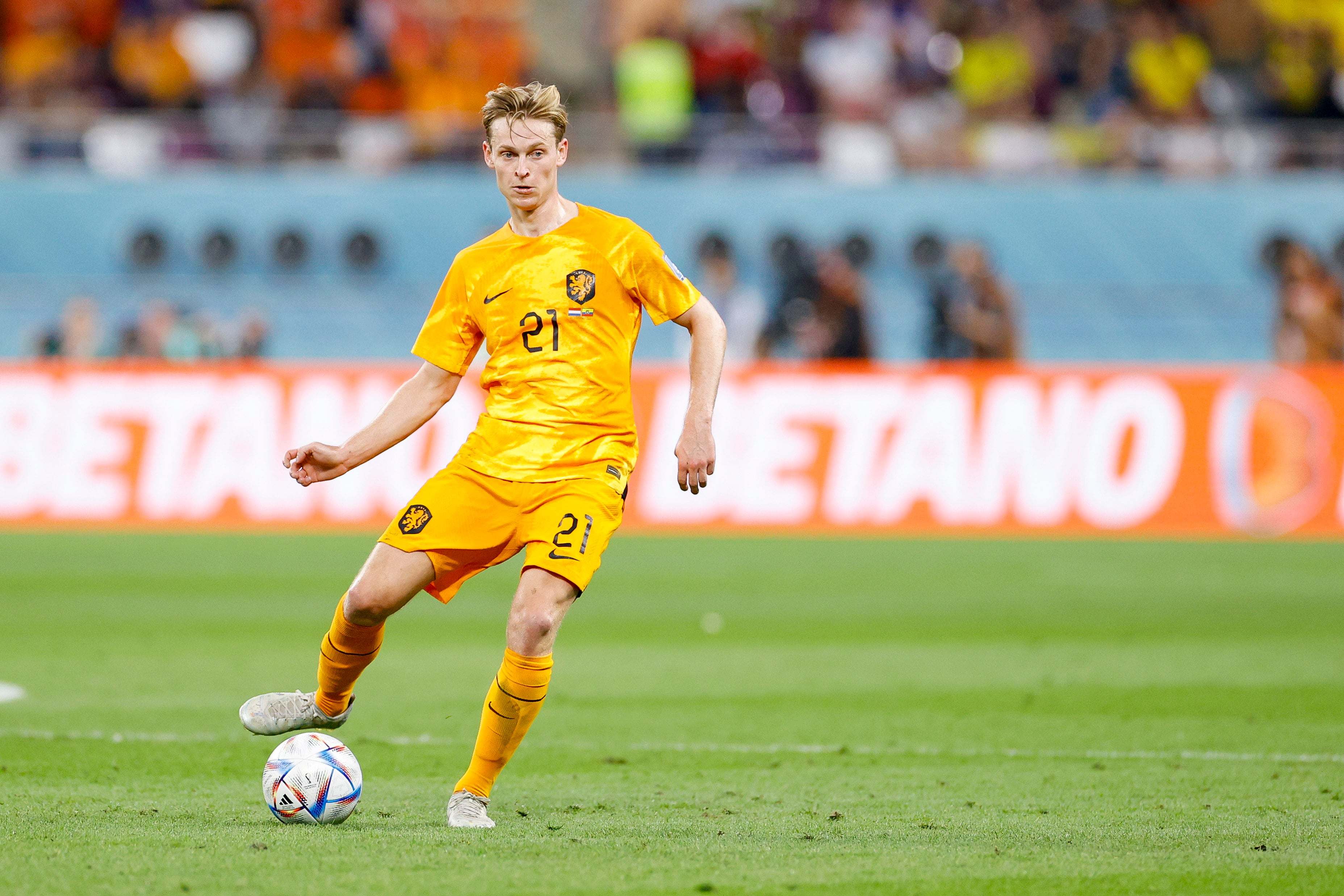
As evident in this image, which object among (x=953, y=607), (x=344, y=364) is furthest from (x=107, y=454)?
(x=953, y=607)

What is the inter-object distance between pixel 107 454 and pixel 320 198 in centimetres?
640

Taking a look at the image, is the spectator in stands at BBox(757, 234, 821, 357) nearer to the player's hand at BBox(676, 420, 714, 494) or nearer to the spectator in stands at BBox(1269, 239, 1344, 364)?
the spectator in stands at BBox(1269, 239, 1344, 364)

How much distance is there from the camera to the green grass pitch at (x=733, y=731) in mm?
5207

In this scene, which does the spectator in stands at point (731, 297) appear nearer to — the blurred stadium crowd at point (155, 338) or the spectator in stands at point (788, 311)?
the spectator in stands at point (788, 311)

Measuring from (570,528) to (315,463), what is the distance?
0.92m

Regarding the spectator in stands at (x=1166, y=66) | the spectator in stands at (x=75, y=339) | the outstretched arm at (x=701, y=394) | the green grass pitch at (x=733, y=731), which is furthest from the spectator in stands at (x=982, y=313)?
the outstretched arm at (x=701, y=394)

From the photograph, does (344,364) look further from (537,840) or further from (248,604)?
(537,840)

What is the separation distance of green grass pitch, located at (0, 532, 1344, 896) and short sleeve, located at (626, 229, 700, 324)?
171 cm

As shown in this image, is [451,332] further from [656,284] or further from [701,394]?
[701,394]

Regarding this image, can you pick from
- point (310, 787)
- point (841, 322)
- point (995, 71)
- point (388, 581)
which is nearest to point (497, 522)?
point (388, 581)

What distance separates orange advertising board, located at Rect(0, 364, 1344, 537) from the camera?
16.4 m

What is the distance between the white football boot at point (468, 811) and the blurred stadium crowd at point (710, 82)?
16352mm

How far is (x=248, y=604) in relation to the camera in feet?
39.8

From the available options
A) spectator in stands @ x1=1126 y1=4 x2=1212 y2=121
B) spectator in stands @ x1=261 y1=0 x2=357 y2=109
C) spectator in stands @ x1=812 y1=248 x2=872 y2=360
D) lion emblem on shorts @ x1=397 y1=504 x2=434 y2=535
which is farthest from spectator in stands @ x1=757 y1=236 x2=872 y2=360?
lion emblem on shorts @ x1=397 y1=504 x2=434 y2=535
